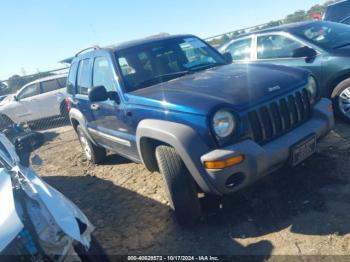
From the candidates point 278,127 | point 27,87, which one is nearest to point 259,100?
point 278,127

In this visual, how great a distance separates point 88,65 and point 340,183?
372cm

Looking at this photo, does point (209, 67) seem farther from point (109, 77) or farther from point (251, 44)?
A: point (251, 44)

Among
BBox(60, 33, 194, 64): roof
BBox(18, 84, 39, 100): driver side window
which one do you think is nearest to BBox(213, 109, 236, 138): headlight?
BBox(60, 33, 194, 64): roof

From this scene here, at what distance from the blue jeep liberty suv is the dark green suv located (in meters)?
1.62

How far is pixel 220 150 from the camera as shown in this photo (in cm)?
321

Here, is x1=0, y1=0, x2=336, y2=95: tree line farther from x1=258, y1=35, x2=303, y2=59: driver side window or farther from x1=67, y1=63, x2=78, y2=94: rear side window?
x1=67, y1=63, x2=78, y2=94: rear side window

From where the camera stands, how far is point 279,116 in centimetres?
363

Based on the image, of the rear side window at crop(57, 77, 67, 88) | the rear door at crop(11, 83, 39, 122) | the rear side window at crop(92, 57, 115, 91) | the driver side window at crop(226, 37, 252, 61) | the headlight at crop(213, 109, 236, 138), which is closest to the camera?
the headlight at crop(213, 109, 236, 138)

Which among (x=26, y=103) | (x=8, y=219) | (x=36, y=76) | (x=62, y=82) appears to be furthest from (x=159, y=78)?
(x=36, y=76)

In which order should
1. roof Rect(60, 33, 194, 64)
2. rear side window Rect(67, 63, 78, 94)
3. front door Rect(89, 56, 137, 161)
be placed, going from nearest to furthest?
front door Rect(89, 56, 137, 161) < roof Rect(60, 33, 194, 64) < rear side window Rect(67, 63, 78, 94)

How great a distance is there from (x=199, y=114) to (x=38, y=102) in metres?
9.83

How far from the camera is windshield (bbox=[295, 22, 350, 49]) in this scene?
5.83m

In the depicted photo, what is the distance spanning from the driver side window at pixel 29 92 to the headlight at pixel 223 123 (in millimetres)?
10132

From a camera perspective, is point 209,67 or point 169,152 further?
point 209,67
